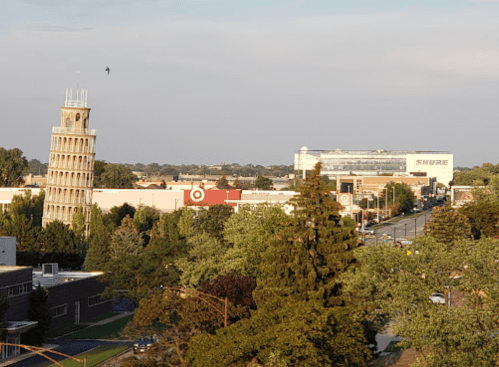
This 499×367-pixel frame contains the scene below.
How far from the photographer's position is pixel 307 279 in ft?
208

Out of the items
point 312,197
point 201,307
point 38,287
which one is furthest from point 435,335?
point 38,287

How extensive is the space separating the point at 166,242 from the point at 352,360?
122 feet

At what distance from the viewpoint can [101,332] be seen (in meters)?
77.1

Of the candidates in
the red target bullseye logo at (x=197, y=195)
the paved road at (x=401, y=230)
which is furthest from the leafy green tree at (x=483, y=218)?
the red target bullseye logo at (x=197, y=195)

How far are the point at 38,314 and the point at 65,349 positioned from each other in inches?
203

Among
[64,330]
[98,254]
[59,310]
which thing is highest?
[98,254]

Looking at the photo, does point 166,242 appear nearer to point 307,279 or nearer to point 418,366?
point 307,279

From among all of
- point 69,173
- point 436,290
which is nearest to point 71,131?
point 69,173

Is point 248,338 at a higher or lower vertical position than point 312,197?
lower

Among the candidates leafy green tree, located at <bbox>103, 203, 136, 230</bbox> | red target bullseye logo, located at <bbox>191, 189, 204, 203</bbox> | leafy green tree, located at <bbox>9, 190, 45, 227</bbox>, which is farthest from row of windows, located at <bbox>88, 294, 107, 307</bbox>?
red target bullseye logo, located at <bbox>191, 189, 204, 203</bbox>

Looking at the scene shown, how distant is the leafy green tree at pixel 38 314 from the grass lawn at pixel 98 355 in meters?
5.01

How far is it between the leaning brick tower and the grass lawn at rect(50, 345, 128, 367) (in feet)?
211

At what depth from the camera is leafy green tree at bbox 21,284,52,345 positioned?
69475mm

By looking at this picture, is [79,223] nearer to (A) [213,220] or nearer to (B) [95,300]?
(A) [213,220]
